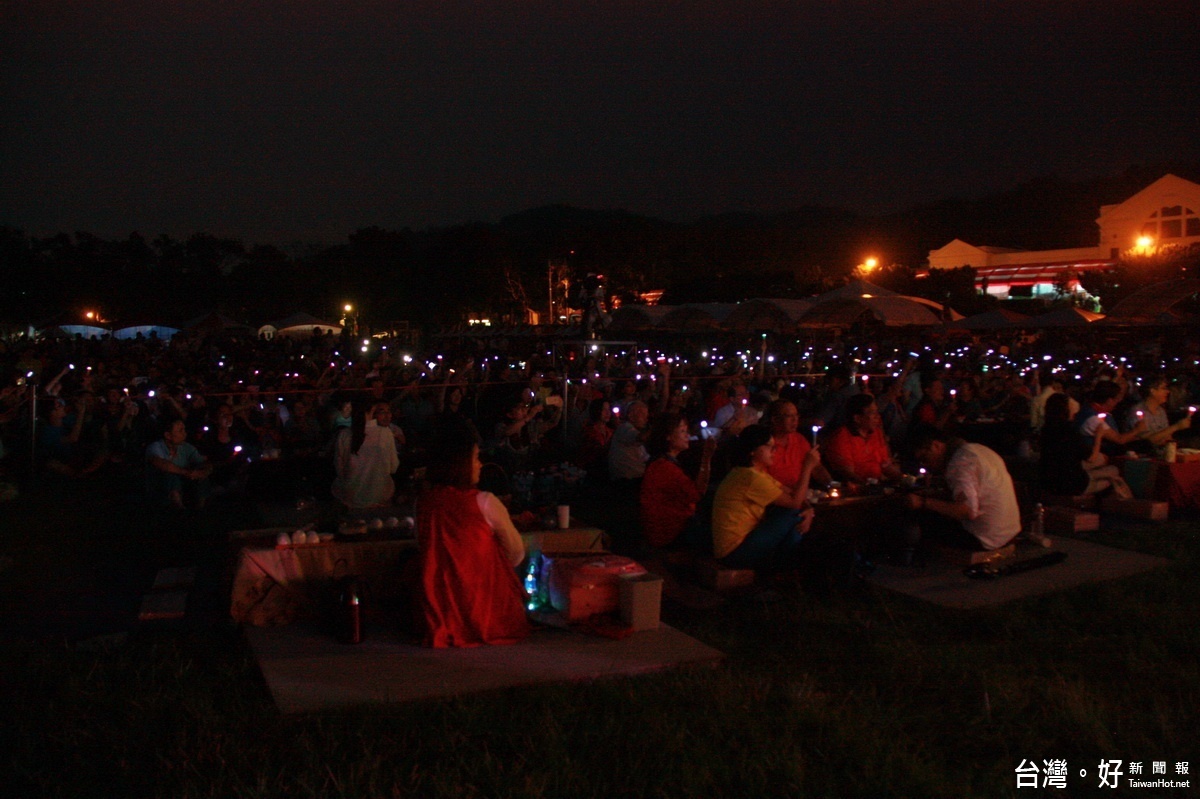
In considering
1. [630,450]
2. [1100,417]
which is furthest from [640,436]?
[1100,417]

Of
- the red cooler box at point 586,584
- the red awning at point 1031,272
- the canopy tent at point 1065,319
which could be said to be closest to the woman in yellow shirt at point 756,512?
the red cooler box at point 586,584

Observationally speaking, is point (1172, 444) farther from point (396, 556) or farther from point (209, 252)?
point (209, 252)

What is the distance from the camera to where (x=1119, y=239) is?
51.4 meters

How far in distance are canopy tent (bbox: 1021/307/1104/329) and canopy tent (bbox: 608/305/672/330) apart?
35.5ft

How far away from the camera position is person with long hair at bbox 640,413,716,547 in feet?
23.6

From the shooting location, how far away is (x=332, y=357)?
23531 mm

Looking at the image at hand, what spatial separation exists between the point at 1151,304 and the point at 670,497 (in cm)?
1913

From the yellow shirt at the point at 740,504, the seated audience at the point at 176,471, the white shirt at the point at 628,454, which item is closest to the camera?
the yellow shirt at the point at 740,504

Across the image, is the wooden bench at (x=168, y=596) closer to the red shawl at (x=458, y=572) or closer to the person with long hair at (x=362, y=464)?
the person with long hair at (x=362, y=464)

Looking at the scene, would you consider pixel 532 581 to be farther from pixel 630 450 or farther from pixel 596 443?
pixel 596 443

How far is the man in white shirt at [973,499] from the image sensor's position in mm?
6941

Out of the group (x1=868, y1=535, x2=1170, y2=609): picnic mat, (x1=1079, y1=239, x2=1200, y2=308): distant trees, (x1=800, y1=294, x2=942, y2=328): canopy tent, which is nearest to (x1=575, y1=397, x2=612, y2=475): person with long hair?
(x1=868, y1=535, x2=1170, y2=609): picnic mat

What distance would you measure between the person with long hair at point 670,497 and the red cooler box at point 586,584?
1.19 m

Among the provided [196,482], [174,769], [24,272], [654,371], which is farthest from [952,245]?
[174,769]
